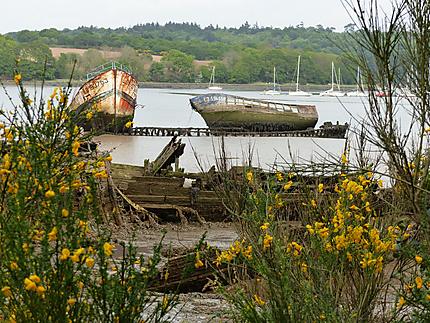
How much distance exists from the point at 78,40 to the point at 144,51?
10769mm

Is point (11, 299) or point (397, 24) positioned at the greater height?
point (397, 24)

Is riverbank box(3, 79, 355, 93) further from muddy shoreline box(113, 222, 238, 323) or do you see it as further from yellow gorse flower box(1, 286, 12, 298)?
yellow gorse flower box(1, 286, 12, 298)

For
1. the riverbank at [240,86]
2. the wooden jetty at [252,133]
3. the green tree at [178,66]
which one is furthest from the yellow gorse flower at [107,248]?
the riverbank at [240,86]

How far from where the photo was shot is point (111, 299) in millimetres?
4344

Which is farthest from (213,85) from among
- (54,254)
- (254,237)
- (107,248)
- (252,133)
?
(107,248)

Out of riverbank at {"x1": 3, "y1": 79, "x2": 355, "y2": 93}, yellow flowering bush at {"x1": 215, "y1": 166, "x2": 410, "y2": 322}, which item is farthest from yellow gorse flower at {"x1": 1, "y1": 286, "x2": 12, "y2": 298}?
riverbank at {"x1": 3, "y1": 79, "x2": 355, "y2": 93}

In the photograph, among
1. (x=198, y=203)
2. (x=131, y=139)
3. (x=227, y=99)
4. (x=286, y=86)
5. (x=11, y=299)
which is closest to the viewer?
(x=11, y=299)

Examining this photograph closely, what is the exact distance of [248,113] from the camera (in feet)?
203

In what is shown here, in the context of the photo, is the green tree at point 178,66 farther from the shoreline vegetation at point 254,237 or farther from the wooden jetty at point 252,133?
the shoreline vegetation at point 254,237

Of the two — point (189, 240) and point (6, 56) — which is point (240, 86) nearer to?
point (6, 56)

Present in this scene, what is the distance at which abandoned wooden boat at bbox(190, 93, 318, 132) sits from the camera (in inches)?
2422

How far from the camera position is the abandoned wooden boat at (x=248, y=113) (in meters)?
61.5

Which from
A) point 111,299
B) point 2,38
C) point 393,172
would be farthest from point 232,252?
point 2,38

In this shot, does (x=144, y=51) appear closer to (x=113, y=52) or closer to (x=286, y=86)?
(x=113, y=52)
